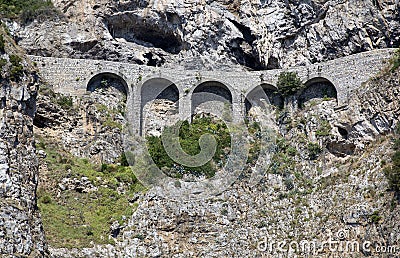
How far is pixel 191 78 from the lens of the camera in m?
48.0

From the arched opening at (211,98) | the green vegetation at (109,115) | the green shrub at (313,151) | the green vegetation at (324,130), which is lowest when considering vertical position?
the green shrub at (313,151)

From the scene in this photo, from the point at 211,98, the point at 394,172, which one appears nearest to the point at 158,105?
the point at 211,98

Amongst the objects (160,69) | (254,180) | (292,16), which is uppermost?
(292,16)

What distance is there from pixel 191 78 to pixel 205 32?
153 inches

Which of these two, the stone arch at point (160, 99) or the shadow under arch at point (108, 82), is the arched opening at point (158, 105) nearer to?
the stone arch at point (160, 99)

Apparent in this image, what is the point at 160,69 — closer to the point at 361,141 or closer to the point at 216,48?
the point at 216,48

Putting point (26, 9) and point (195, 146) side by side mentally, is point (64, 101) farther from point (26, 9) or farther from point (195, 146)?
point (26, 9)

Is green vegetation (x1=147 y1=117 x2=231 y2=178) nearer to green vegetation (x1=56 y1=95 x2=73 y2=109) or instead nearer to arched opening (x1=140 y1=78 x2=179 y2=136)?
arched opening (x1=140 y1=78 x2=179 y2=136)

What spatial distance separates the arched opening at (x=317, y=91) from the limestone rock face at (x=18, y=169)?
19248 mm

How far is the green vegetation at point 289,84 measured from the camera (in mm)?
46656

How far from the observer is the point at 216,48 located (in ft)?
165

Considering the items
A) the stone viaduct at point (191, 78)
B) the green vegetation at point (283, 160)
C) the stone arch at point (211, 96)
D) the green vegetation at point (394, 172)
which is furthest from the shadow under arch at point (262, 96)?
the green vegetation at point (394, 172)

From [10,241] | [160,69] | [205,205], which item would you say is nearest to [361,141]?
[205,205]

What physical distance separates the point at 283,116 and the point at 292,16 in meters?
7.19
